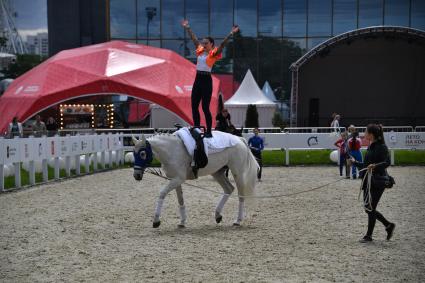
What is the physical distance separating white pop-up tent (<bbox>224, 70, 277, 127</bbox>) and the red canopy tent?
2234 millimetres

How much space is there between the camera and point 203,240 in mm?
9828

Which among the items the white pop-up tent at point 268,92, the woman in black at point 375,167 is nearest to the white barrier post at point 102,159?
the woman in black at point 375,167

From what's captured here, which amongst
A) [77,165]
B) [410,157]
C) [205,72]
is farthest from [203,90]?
[410,157]

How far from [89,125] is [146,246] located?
3096 cm

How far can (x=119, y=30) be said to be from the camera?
48.7 metres

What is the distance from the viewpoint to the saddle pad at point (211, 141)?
11219mm

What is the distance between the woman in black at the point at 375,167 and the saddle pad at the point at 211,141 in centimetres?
273

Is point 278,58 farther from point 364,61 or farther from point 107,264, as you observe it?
Answer: point 107,264

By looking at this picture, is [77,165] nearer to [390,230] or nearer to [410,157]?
[410,157]

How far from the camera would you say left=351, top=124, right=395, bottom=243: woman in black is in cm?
976

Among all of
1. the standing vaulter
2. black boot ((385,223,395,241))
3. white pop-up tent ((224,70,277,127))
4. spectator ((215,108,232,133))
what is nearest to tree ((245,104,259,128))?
white pop-up tent ((224,70,277,127))

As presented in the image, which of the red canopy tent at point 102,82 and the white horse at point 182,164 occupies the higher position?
the red canopy tent at point 102,82

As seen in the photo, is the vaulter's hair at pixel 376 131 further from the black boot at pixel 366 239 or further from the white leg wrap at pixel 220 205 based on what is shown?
the white leg wrap at pixel 220 205

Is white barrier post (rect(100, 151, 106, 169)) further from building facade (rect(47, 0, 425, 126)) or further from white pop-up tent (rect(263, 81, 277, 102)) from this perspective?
building facade (rect(47, 0, 425, 126))
